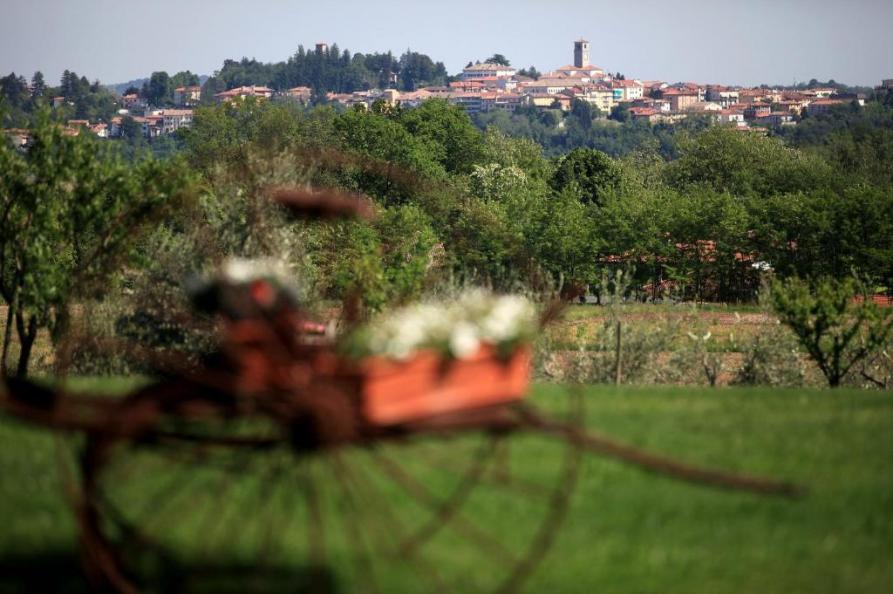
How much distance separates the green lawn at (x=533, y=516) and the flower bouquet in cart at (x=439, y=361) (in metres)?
0.63

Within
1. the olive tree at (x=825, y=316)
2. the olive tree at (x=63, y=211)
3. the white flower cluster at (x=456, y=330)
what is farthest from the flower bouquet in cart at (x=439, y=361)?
the olive tree at (x=63, y=211)

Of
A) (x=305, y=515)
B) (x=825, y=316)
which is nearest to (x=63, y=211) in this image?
(x=825, y=316)

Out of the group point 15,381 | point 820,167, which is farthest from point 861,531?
point 820,167

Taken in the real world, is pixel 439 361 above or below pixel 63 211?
above

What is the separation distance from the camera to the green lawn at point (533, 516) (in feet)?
30.8

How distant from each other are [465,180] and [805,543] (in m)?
74.3

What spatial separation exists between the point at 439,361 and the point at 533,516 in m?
4.09

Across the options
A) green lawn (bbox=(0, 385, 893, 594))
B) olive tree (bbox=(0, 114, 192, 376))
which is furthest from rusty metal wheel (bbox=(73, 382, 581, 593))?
olive tree (bbox=(0, 114, 192, 376))

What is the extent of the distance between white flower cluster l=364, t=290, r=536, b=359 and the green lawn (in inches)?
31.4

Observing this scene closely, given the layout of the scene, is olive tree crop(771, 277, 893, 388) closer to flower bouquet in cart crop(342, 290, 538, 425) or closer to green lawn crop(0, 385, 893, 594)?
green lawn crop(0, 385, 893, 594)

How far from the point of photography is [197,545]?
9.80 meters

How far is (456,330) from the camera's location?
23.3 ft

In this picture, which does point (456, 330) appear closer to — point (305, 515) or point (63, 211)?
point (305, 515)

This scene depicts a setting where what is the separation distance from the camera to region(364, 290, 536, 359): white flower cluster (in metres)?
7.02
